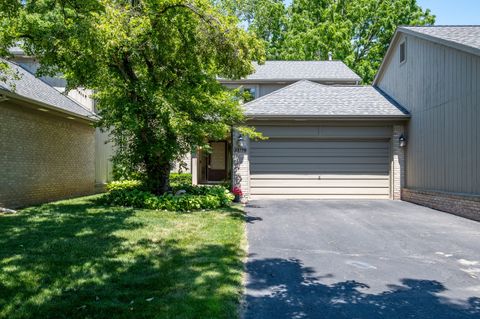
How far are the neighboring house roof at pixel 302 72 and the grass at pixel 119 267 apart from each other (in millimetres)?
15995

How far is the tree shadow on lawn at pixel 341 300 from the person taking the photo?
13.3ft

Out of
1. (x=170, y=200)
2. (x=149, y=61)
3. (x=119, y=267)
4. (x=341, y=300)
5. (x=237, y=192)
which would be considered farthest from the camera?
(x=237, y=192)

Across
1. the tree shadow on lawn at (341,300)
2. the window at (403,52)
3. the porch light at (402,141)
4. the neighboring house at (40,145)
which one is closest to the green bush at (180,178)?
the neighboring house at (40,145)

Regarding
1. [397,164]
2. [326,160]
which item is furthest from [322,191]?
[397,164]

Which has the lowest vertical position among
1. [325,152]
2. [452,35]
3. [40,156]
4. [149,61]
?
[40,156]

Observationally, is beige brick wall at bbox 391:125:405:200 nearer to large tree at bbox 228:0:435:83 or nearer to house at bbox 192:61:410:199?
house at bbox 192:61:410:199

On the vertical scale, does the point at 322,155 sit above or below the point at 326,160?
above

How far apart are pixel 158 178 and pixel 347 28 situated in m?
26.1

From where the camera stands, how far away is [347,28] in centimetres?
3278

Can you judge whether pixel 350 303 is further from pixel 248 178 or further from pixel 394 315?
pixel 248 178

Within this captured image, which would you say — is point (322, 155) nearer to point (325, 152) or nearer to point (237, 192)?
point (325, 152)

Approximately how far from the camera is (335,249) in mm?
6840

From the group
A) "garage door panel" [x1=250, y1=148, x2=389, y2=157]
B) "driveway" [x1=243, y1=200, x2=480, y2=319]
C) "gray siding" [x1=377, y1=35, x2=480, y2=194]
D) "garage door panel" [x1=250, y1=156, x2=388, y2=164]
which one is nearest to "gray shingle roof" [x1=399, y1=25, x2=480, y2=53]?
"gray siding" [x1=377, y1=35, x2=480, y2=194]

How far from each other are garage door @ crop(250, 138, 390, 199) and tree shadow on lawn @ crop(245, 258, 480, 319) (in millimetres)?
9113
